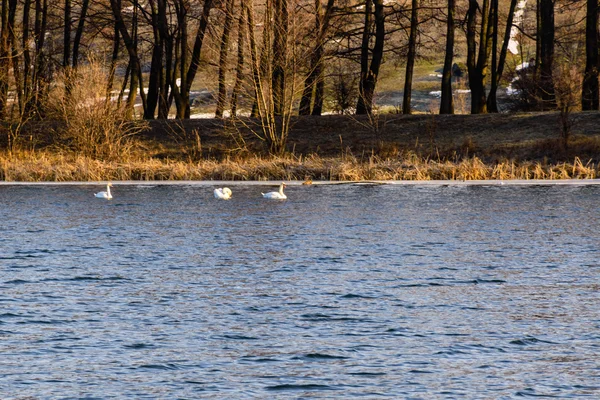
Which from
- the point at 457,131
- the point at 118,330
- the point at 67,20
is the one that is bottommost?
the point at 118,330

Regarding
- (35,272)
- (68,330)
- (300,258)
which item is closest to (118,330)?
(68,330)

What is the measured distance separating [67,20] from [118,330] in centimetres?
4609

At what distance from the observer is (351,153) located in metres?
45.3

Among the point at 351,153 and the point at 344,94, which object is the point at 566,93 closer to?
the point at 351,153

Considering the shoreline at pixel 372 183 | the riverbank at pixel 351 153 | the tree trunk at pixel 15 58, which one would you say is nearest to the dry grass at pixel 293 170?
the riverbank at pixel 351 153

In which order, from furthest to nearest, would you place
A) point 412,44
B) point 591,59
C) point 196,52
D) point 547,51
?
point 196,52
point 412,44
point 547,51
point 591,59

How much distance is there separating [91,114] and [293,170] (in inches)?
353

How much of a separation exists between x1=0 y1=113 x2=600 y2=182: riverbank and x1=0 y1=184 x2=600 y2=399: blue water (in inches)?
450

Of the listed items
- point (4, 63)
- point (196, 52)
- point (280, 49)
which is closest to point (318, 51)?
point (280, 49)

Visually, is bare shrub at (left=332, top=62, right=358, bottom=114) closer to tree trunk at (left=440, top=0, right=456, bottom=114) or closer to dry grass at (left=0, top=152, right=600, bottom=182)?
tree trunk at (left=440, top=0, right=456, bottom=114)

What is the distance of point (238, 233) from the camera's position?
26578mm

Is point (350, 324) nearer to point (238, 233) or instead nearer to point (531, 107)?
point (238, 233)

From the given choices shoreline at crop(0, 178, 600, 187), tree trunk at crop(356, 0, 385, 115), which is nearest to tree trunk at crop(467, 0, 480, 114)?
tree trunk at crop(356, 0, 385, 115)

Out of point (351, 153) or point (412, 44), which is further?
point (412, 44)
